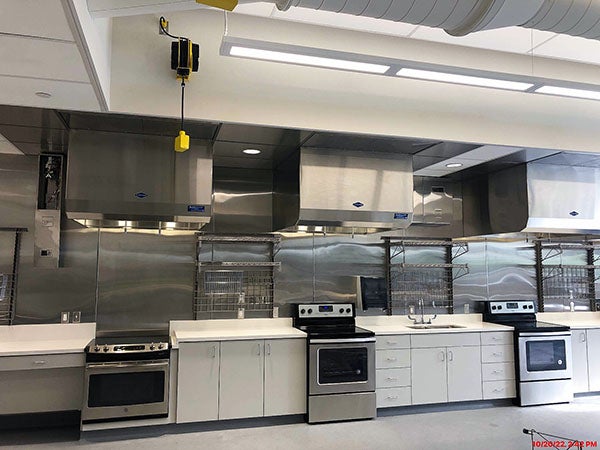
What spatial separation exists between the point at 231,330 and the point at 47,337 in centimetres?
166

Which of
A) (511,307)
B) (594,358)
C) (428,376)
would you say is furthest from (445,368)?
(594,358)

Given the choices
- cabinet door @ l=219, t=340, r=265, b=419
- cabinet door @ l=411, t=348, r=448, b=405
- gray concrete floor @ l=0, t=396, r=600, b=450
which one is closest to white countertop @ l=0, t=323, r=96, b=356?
gray concrete floor @ l=0, t=396, r=600, b=450

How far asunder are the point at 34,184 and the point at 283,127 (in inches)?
100

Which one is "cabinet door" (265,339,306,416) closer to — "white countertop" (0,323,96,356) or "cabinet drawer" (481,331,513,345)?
"white countertop" (0,323,96,356)

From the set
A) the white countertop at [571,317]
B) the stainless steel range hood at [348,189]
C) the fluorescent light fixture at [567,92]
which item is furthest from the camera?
the white countertop at [571,317]

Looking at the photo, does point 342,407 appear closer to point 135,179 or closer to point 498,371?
point 498,371

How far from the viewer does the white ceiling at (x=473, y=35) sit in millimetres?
3059

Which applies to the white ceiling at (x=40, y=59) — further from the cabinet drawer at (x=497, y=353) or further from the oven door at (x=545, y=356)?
the oven door at (x=545, y=356)

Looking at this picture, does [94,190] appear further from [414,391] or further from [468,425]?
[468,425]

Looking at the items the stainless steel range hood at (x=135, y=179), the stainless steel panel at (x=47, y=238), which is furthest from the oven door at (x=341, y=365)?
the stainless steel panel at (x=47, y=238)

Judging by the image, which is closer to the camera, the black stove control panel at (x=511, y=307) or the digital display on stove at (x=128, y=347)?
the digital display on stove at (x=128, y=347)

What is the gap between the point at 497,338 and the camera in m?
4.82

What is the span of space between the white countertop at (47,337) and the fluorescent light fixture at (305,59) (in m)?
2.78

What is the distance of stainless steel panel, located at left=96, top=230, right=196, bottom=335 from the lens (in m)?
4.35
